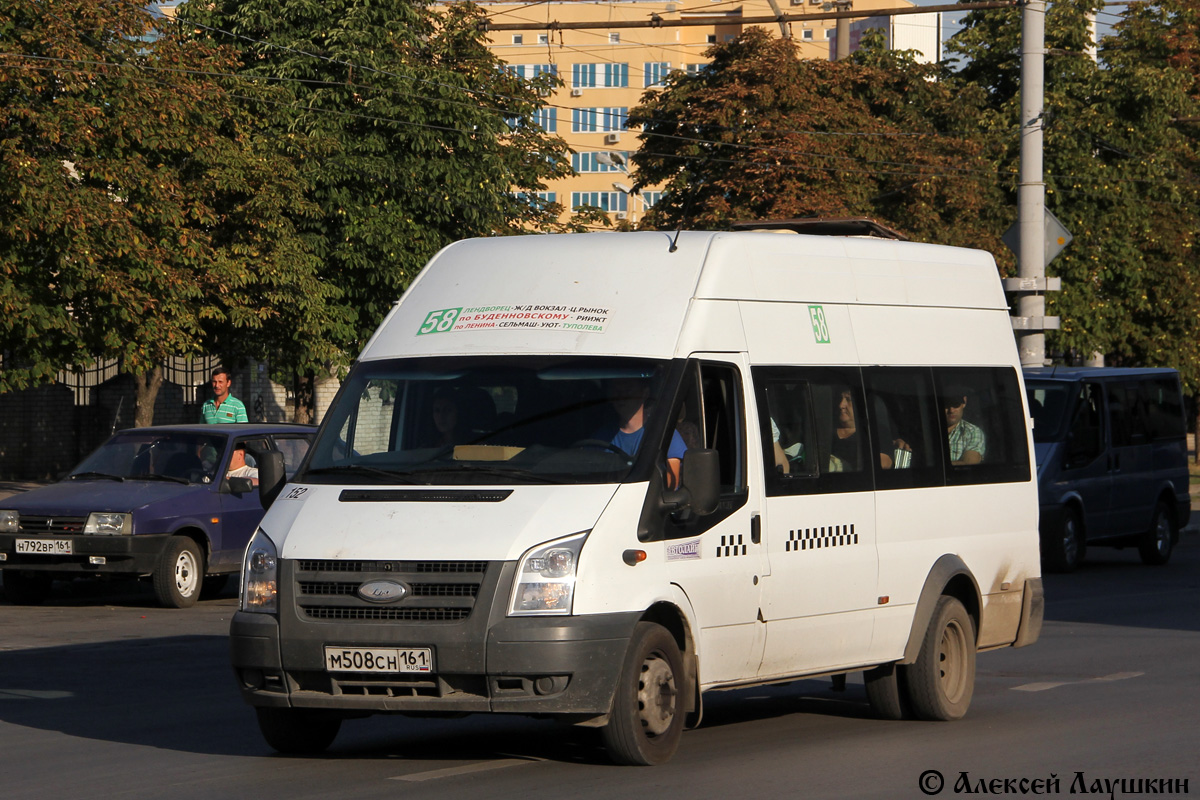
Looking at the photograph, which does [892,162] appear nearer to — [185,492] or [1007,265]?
[1007,265]

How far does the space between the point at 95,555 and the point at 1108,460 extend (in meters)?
11.7

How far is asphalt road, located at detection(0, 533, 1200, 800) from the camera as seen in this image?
763 centimetres

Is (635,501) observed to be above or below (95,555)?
above

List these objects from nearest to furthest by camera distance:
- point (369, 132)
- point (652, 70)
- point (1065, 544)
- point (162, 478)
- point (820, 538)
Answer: point (820, 538) < point (162, 478) < point (1065, 544) < point (369, 132) < point (652, 70)

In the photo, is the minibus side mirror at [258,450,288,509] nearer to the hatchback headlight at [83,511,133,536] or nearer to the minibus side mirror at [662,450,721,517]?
the minibus side mirror at [662,450,721,517]

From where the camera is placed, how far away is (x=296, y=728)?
27.4 feet

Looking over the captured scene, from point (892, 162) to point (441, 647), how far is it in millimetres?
38173

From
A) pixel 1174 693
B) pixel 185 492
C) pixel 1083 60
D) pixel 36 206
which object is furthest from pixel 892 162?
pixel 1174 693

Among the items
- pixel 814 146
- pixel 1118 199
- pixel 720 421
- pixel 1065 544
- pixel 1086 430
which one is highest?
pixel 814 146

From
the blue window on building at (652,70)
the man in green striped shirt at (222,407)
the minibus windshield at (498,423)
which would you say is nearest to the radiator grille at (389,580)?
the minibus windshield at (498,423)

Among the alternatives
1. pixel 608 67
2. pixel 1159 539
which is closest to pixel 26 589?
pixel 1159 539

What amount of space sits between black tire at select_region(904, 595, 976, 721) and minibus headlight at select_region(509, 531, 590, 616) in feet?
9.35

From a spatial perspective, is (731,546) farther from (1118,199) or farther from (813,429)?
(1118,199)

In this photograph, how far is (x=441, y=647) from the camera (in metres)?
7.46
